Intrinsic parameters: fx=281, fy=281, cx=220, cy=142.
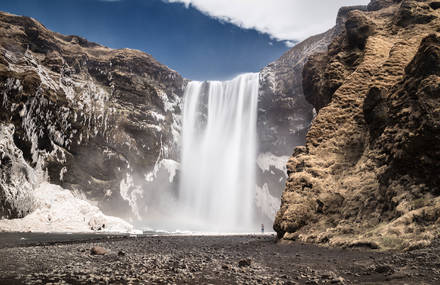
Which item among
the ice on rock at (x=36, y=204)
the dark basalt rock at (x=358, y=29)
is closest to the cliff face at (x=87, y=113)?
the ice on rock at (x=36, y=204)

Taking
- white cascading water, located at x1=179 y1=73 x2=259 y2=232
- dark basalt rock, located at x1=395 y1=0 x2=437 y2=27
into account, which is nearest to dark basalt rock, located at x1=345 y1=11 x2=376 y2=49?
dark basalt rock, located at x1=395 y1=0 x2=437 y2=27

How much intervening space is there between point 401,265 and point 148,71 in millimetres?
62283

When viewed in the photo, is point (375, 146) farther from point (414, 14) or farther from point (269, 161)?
point (269, 161)

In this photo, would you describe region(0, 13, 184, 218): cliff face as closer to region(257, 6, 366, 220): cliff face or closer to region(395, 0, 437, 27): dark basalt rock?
region(257, 6, 366, 220): cliff face

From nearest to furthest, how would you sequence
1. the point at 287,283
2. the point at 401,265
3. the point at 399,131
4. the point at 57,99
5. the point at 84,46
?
the point at 287,283 → the point at 401,265 → the point at 399,131 → the point at 57,99 → the point at 84,46

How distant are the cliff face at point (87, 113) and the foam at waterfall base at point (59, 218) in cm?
193

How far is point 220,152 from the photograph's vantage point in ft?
210

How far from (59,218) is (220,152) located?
36714 millimetres

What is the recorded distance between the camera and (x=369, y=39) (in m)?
23.7

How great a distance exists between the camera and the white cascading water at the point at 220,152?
5969cm

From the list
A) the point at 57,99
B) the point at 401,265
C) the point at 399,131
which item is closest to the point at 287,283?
the point at 401,265

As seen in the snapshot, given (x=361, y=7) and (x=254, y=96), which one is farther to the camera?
(x=254, y=96)

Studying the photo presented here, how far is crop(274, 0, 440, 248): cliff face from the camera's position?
39.2 feet

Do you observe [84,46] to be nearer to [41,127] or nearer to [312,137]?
[41,127]
